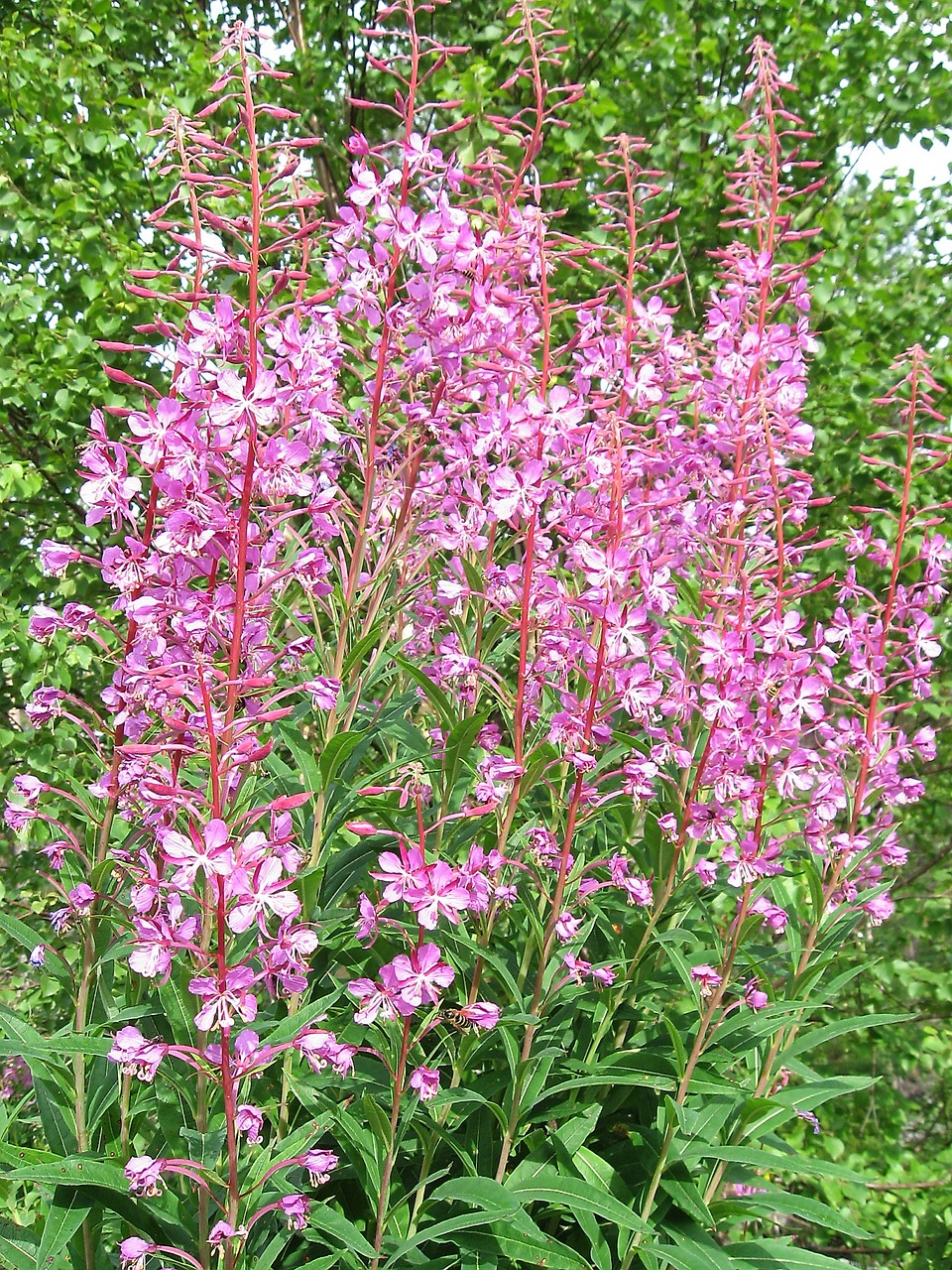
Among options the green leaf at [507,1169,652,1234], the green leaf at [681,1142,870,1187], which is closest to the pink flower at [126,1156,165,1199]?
the green leaf at [507,1169,652,1234]

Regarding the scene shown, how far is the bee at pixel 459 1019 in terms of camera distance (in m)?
2.07

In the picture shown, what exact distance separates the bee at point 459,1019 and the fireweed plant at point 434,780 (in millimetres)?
41

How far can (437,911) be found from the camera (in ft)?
6.29

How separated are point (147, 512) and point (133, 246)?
298 centimetres

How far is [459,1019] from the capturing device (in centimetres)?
213

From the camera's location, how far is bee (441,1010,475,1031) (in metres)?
2.07

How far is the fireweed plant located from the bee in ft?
0.13

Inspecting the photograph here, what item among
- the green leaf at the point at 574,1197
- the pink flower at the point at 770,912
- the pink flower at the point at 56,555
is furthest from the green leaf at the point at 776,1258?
the pink flower at the point at 56,555

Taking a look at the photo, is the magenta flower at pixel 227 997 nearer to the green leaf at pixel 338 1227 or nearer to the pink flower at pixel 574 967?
the green leaf at pixel 338 1227

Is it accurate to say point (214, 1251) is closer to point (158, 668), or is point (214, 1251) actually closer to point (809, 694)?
point (158, 668)

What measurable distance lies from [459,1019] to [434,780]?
0.68 m

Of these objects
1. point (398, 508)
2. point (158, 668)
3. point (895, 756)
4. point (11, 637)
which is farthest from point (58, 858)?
point (11, 637)

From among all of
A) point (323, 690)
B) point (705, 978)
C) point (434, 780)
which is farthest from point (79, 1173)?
point (705, 978)

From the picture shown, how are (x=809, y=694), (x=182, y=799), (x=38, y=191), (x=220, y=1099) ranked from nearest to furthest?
1. (x=182, y=799)
2. (x=220, y=1099)
3. (x=809, y=694)
4. (x=38, y=191)
